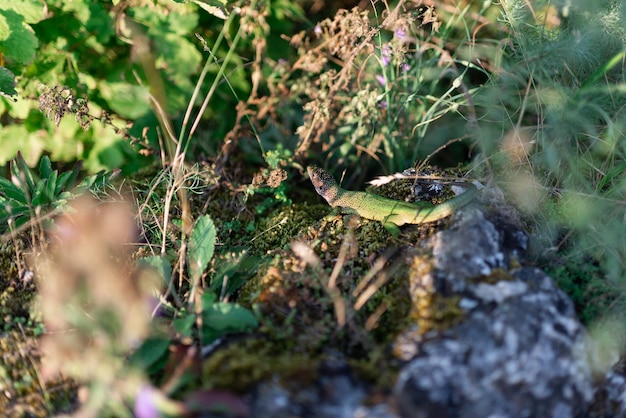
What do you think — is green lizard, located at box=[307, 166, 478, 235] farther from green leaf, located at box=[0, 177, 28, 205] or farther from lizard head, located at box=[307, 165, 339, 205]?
green leaf, located at box=[0, 177, 28, 205]

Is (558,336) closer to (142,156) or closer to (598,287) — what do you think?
(598,287)

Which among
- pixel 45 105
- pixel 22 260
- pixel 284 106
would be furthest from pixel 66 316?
pixel 284 106

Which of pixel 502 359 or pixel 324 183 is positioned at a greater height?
pixel 502 359

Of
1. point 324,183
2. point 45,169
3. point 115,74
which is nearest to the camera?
point 45,169

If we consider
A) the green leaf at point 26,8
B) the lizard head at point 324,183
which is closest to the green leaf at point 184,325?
the lizard head at point 324,183

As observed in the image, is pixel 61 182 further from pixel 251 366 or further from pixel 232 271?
pixel 251 366

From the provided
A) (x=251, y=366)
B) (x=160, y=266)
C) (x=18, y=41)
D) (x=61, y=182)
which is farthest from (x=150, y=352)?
(x=18, y=41)
